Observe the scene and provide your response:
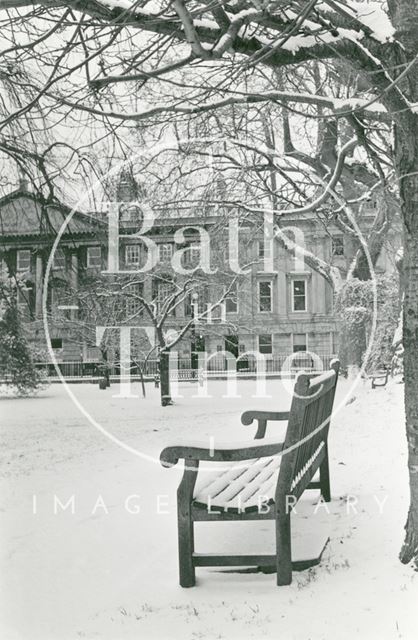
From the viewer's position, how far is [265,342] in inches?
1778

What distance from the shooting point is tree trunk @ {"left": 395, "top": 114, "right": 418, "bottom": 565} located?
13.1 feet

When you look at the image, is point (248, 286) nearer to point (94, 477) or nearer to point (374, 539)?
point (94, 477)

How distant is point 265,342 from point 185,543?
135 ft

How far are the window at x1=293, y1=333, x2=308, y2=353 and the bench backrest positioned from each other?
41320 millimetres

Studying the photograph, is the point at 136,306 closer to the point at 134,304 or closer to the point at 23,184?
the point at 134,304

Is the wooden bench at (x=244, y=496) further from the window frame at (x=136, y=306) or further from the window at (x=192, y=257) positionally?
the window frame at (x=136, y=306)

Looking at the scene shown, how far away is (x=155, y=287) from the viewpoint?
91.7 ft

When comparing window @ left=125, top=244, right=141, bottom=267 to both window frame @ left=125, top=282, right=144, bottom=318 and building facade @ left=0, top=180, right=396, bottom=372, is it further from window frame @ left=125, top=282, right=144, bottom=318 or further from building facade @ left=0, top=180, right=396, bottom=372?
window frame @ left=125, top=282, right=144, bottom=318

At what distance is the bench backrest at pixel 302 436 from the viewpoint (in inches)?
160

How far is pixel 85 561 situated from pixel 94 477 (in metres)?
3.72

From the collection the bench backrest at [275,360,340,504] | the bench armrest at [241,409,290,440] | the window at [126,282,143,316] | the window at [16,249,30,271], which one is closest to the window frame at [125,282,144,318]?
the window at [126,282,143,316]

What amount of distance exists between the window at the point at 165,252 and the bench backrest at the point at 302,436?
869 inches

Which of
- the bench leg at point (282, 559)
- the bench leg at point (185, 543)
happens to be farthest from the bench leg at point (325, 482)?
the bench leg at point (185, 543)

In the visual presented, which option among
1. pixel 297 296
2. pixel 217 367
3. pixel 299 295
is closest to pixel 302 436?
pixel 217 367
